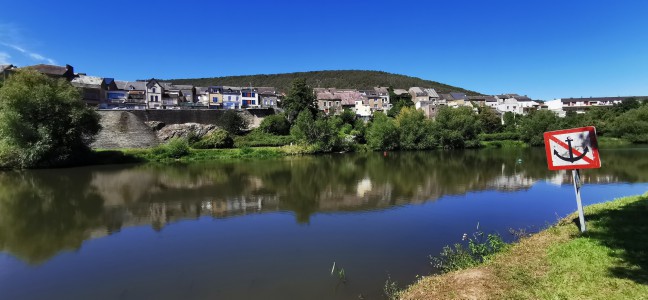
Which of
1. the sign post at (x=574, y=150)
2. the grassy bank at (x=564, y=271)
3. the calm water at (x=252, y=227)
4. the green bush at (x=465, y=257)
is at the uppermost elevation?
the sign post at (x=574, y=150)

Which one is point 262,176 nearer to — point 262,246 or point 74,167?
point 262,246

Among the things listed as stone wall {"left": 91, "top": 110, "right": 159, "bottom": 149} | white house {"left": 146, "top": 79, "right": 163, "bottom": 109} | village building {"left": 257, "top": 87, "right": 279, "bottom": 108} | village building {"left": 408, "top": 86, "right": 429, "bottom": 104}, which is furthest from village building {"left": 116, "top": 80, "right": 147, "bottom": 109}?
village building {"left": 408, "top": 86, "right": 429, "bottom": 104}

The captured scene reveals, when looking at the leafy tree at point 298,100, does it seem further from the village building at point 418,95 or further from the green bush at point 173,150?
the village building at point 418,95

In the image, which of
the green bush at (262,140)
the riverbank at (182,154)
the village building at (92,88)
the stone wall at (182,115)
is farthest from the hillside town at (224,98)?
the green bush at (262,140)

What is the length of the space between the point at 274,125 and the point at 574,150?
195 feet

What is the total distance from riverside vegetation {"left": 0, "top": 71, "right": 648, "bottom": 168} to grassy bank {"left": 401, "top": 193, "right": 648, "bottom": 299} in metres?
45.1

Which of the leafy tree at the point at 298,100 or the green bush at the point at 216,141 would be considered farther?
the leafy tree at the point at 298,100

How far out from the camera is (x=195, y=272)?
33.9 ft

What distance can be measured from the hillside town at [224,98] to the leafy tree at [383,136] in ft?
59.7

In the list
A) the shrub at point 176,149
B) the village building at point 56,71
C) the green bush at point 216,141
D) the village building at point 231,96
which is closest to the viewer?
the shrub at point 176,149

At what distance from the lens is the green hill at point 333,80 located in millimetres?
174625

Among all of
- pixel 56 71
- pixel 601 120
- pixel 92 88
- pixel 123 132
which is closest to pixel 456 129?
pixel 601 120

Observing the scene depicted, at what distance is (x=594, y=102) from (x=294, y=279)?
487 feet

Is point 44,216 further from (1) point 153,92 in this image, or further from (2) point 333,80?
(2) point 333,80
